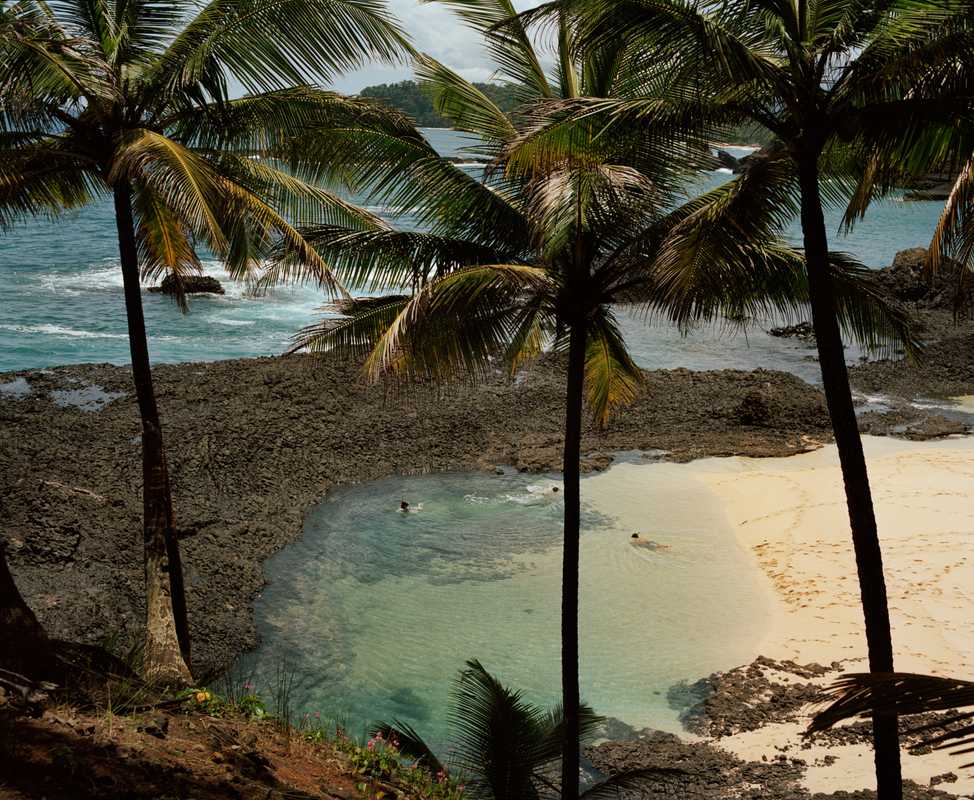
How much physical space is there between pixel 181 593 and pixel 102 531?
545 cm

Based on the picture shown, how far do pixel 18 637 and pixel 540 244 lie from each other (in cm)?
579

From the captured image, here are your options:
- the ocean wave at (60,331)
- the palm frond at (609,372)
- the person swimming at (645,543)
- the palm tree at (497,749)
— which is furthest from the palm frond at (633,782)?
the ocean wave at (60,331)

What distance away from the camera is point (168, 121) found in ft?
34.5

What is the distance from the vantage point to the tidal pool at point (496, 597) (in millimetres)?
13844

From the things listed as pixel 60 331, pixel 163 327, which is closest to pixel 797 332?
pixel 163 327

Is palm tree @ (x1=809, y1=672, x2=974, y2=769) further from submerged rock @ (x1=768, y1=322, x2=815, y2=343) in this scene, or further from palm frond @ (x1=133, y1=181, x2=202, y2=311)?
submerged rock @ (x1=768, y1=322, x2=815, y2=343)

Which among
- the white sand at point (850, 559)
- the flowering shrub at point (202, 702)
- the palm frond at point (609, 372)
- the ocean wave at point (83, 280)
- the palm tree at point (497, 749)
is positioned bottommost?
the white sand at point (850, 559)

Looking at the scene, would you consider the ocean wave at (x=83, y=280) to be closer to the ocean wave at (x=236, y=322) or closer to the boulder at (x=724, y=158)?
the ocean wave at (x=236, y=322)

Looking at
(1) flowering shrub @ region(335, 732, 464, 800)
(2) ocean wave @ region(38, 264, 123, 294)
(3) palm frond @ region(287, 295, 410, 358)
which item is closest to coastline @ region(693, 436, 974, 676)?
(1) flowering shrub @ region(335, 732, 464, 800)

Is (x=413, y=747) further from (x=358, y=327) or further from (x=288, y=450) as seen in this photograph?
(x=288, y=450)

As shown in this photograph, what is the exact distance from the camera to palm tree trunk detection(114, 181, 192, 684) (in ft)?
36.1

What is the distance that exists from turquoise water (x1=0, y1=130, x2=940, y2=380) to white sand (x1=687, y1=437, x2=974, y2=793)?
10.9m

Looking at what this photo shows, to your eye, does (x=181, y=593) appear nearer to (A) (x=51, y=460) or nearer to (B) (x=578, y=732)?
(B) (x=578, y=732)

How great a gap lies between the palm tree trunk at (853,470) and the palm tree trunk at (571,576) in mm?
2514
